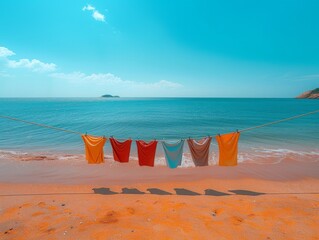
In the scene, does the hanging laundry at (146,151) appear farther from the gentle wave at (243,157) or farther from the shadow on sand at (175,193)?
the gentle wave at (243,157)

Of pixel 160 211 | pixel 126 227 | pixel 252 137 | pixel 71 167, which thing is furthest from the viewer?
pixel 252 137

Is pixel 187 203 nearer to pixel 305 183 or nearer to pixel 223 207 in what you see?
pixel 223 207

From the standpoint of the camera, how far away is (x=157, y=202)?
828 centimetres

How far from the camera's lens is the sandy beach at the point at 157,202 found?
20.1 ft

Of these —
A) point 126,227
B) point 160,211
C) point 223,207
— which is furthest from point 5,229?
point 223,207

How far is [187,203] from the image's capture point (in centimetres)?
820

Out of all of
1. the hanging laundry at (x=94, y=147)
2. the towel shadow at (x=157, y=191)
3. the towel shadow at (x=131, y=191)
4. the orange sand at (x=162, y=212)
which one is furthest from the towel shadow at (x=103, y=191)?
the towel shadow at (x=157, y=191)

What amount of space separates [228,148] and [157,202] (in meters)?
4.58

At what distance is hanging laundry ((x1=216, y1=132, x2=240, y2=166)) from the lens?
9.20 meters

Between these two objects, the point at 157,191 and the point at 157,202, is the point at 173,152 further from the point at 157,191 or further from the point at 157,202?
the point at 157,202

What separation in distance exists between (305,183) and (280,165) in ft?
10.7

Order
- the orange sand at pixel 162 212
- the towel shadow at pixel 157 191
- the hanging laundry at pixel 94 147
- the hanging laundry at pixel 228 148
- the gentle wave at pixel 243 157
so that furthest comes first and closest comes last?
the gentle wave at pixel 243 157, the hanging laundry at pixel 94 147, the towel shadow at pixel 157 191, the hanging laundry at pixel 228 148, the orange sand at pixel 162 212

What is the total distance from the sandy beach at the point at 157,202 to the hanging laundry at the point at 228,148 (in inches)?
70.7

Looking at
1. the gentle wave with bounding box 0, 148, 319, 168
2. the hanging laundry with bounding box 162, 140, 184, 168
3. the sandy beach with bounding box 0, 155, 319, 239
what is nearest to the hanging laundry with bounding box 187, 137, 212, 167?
the hanging laundry with bounding box 162, 140, 184, 168
